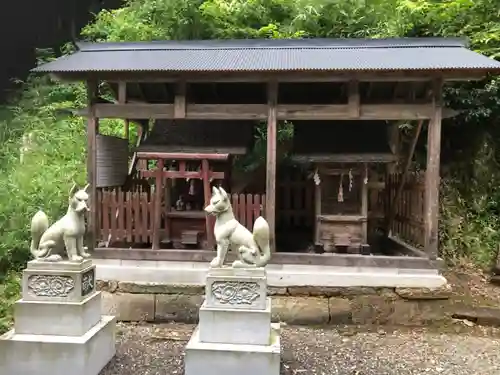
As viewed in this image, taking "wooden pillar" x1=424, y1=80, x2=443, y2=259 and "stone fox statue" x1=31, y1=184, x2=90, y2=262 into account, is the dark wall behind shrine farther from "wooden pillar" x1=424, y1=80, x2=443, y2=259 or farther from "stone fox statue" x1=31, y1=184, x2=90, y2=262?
"wooden pillar" x1=424, y1=80, x2=443, y2=259

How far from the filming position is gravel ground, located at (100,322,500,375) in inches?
216

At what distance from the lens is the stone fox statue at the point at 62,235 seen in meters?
5.28

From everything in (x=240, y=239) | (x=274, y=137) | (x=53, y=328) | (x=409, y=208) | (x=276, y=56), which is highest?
(x=276, y=56)

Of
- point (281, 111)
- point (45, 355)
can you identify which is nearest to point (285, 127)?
point (281, 111)

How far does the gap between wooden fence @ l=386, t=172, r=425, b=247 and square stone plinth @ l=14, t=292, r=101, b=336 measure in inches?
220

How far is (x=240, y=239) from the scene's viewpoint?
16.8 ft

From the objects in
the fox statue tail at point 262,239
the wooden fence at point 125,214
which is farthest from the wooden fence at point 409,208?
the fox statue tail at point 262,239

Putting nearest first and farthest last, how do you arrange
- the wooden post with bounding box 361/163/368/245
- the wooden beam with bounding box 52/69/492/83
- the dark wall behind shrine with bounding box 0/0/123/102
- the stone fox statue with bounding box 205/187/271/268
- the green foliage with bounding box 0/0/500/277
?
the stone fox statue with bounding box 205/187/271/268
the wooden beam with bounding box 52/69/492/83
the wooden post with bounding box 361/163/368/245
the green foliage with bounding box 0/0/500/277
the dark wall behind shrine with bounding box 0/0/123/102

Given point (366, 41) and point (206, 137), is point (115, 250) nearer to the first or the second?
point (206, 137)

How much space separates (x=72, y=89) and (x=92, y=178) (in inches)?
353

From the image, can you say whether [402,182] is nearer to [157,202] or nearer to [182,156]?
[182,156]

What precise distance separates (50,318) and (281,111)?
4.50 metres

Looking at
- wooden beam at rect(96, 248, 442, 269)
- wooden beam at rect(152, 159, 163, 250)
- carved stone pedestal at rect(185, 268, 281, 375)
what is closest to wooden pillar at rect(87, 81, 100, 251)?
wooden beam at rect(96, 248, 442, 269)

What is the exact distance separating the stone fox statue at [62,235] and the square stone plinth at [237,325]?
1751 millimetres
